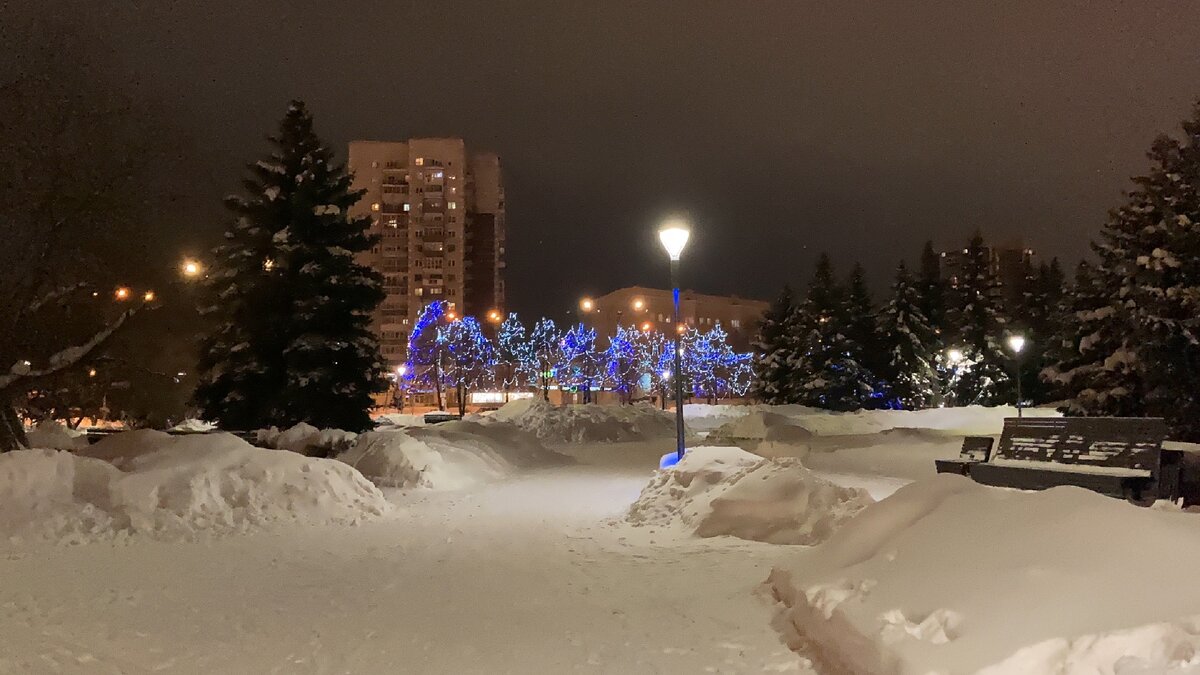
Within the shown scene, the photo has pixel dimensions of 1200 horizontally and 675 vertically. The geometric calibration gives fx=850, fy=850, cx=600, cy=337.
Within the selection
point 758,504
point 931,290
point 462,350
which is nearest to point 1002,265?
point 931,290

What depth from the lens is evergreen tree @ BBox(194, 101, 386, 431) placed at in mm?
22109

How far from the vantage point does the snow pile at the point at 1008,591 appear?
13.6ft

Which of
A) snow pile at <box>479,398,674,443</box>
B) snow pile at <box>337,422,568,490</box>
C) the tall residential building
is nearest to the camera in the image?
snow pile at <box>337,422,568,490</box>

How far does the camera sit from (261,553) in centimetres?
997

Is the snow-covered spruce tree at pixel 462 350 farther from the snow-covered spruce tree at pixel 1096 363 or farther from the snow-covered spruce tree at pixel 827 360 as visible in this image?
the snow-covered spruce tree at pixel 1096 363

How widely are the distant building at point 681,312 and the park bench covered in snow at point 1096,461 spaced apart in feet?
303

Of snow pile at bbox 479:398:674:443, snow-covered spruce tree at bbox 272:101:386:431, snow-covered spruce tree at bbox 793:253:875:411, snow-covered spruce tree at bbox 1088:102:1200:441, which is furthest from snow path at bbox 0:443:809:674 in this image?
snow-covered spruce tree at bbox 793:253:875:411

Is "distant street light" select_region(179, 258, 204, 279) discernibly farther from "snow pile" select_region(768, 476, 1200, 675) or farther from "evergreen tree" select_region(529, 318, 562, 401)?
"evergreen tree" select_region(529, 318, 562, 401)

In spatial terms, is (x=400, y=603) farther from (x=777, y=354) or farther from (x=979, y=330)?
(x=979, y=330)

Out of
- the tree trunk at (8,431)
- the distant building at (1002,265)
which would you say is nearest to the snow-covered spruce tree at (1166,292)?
the tree trunk at (8,431)

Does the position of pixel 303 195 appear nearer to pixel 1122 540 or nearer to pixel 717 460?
pixel 717 460

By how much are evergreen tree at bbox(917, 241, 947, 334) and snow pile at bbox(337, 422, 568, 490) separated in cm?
4095

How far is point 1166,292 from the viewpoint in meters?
22.5

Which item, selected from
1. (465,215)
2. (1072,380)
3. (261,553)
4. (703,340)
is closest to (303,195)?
(261,553)
